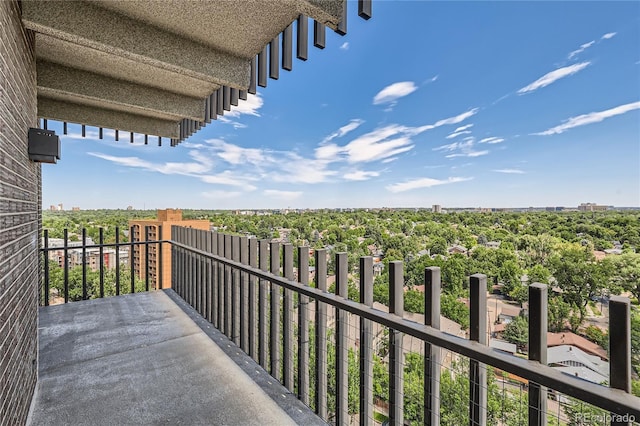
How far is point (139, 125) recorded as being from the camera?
4504mm

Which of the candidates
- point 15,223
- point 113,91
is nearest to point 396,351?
point 15,223

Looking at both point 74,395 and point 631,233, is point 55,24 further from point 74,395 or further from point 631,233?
point 631,233

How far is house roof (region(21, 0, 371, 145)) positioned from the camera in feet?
6.68

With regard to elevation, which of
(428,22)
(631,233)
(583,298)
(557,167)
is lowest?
(583,298)

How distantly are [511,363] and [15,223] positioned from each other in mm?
2349

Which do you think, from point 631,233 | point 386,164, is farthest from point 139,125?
point 386,164

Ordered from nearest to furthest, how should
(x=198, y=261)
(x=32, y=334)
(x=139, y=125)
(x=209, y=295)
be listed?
(x=32, y=334)
(x=209, y=295)
(x=198, y=261)
(x=139, y=125)

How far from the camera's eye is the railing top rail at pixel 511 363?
33.8 inches

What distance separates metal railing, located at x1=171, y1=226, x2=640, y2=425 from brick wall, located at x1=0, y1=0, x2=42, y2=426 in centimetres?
138

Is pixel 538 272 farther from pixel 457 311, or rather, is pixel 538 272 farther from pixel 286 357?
pixel 286 357

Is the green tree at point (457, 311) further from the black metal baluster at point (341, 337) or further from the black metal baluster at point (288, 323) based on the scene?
the black metal baluster at point (288, 323)

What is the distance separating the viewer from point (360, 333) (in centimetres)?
161

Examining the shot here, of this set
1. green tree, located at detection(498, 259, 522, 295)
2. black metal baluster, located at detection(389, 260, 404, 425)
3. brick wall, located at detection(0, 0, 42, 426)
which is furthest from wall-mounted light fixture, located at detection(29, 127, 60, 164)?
green tree, located at detection(498, 259, 522, 295)

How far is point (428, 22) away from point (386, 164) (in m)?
19.9
